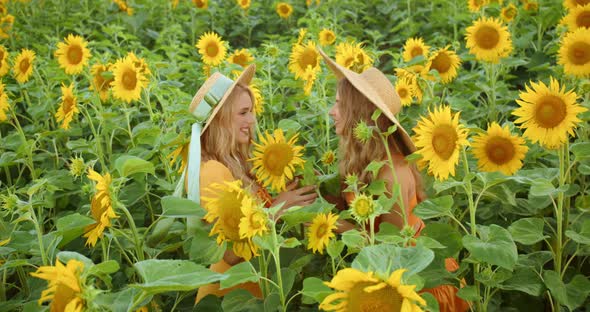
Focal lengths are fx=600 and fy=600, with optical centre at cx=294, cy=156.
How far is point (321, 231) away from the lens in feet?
4.84

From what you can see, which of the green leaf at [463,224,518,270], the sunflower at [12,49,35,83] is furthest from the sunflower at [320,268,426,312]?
the sunflower at [12,49,35,83]

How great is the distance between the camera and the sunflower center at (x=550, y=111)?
5.13 ft

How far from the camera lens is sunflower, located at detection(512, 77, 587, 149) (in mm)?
1546

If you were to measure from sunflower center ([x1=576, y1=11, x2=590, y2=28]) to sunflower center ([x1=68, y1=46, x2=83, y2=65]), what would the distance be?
6.58 ft

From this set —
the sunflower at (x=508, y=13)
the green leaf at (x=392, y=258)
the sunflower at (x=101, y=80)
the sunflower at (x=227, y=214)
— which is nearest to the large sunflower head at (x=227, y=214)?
the sunflower at (x=227, y=214)

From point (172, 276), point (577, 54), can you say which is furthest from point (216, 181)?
point (577, 54)

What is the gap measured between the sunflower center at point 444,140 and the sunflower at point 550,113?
0.80ft

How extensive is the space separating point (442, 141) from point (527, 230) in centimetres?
33

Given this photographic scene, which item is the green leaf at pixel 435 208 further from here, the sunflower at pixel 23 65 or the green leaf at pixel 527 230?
the sunflower at pixel 23 65

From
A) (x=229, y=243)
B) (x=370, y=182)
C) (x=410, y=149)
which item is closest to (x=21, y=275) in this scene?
(x=229, y=243)

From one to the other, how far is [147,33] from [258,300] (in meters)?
3.31

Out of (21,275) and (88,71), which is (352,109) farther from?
(88,71)

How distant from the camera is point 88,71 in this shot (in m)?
2.57

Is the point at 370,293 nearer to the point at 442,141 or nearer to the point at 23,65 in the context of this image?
the point at 442,141
